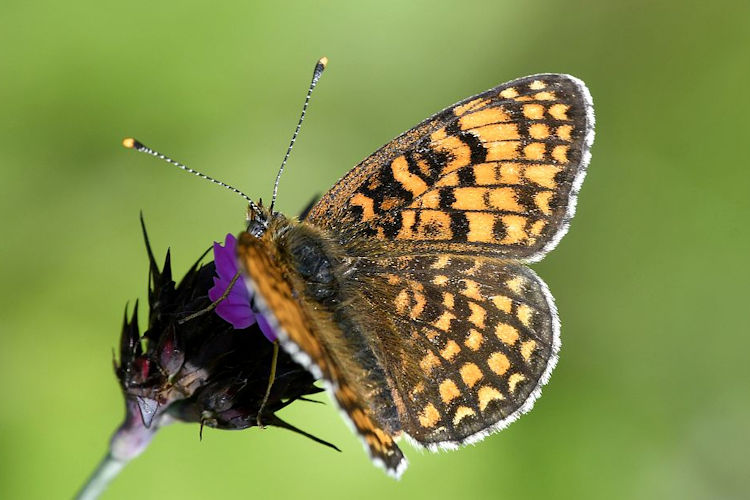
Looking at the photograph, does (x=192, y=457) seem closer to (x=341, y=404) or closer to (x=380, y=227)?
(x=380, y=227)

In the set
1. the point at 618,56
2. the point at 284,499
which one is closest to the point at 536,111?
the point at 284,499

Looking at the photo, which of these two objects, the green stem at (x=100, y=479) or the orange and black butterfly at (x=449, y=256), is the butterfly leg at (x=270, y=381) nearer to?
the orange and black butterfly at (x=449, y=256)

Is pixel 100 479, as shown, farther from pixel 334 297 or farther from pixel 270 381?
pixel 334 297

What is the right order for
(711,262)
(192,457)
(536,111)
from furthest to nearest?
(711,262) < (192,457) < (536,111)

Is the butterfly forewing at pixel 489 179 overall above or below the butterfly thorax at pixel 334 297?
above

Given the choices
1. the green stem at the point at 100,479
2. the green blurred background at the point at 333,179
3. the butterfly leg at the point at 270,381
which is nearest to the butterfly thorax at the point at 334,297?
the butterfly leg at the point at 270,381

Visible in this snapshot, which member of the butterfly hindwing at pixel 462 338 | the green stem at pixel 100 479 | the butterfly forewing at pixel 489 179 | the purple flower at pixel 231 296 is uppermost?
the butterfly forewing at pixel 489 179

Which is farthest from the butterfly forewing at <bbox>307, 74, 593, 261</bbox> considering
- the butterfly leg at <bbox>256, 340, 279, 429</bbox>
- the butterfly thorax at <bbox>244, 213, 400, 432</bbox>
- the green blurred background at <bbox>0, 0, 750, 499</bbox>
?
the green blurred background at <bbox>0, 0, 750, 499</bbox>

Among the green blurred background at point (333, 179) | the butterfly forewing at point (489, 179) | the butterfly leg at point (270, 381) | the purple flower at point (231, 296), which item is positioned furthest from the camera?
the green blurred background at point (333, 179)
